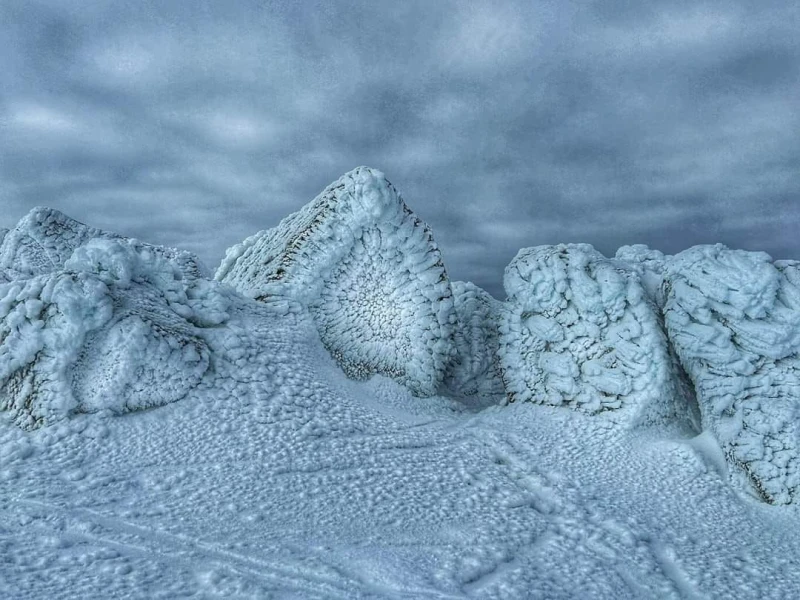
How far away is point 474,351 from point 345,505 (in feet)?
4.28

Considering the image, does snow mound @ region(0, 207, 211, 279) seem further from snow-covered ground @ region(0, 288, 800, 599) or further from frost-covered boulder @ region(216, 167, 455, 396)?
snow-covered ground @ region(0, 288, 800, 599)

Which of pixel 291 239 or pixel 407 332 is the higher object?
pixel 291 239

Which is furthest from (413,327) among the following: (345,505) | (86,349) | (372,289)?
(86,349)

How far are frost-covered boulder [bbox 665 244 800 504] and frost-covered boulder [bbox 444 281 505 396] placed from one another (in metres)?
0.77

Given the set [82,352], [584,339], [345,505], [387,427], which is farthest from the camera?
[584,339]

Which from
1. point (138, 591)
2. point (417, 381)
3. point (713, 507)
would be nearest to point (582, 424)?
point (713, 507)

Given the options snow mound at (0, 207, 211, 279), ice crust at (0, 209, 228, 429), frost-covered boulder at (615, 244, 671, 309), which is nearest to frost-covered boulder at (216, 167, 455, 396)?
ice crust at (0, 209, 228, 429)

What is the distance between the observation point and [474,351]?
2.55 meters

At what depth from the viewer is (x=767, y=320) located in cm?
197

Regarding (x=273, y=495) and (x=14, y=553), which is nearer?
(x=14, y=553)

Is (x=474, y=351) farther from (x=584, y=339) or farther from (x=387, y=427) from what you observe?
(x=387, y=427)

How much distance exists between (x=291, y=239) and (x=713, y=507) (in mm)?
1725

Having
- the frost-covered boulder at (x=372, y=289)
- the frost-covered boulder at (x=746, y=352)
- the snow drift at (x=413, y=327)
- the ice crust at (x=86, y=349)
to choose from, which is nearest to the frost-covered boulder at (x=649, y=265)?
the snow drift at (x=413, y=327)

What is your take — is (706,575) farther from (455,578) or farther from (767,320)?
(767,320)
